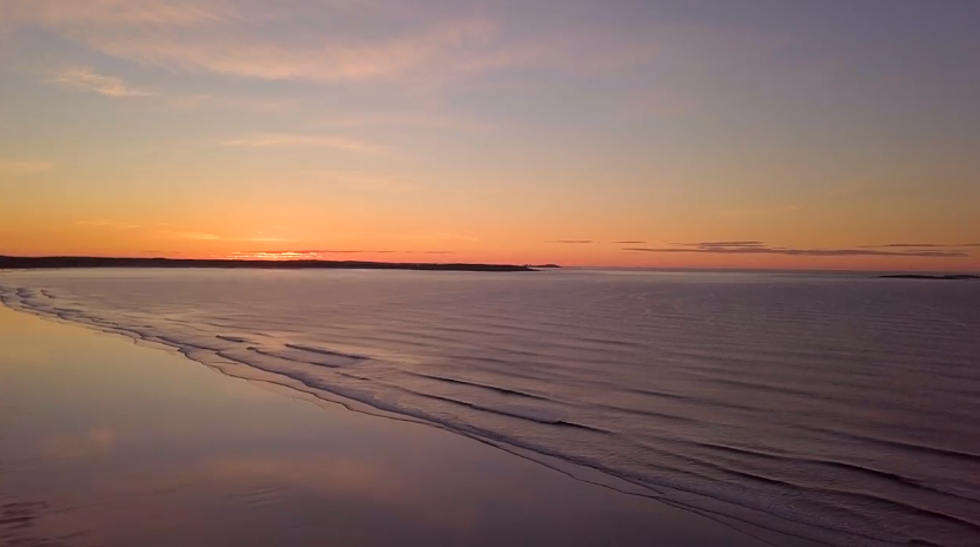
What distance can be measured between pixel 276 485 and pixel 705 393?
880 centimetres

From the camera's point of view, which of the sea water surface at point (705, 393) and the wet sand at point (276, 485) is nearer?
the wet sand at point (276, 485)

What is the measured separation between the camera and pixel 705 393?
45.6ft

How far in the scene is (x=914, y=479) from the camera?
8.77m

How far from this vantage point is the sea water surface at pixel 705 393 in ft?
26.7

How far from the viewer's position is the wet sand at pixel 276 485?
680cm

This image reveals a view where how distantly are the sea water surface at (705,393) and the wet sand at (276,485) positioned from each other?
34.1 inches

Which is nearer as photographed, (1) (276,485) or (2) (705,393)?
(1) (276,485)

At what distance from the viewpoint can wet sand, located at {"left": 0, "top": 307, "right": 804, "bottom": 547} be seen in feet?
22.3

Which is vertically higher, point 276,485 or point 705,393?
point 705,393

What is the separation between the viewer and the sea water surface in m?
8.15

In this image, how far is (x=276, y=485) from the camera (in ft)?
26.9

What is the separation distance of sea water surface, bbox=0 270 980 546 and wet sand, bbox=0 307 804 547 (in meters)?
0.87

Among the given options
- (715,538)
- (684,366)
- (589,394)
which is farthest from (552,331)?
(715,538)

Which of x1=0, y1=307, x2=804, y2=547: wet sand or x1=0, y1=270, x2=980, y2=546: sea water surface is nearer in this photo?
x1=0, y1=307, x2=804, y2=547: wet sand
